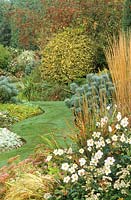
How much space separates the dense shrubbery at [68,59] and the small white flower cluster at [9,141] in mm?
6431

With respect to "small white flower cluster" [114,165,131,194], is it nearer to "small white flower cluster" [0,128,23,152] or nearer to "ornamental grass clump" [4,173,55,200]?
"ornamental grass clump" [4,173,55,200]

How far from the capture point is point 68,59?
1686 cm

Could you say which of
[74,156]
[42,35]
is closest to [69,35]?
[42,35]

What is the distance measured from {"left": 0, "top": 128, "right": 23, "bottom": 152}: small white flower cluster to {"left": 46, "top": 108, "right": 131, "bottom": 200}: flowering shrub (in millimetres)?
4077

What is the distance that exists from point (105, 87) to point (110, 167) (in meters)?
5.24

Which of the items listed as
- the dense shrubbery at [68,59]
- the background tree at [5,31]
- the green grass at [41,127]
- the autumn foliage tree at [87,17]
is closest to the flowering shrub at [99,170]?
the green grass at [41,127]

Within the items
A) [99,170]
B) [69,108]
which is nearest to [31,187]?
[99,170]

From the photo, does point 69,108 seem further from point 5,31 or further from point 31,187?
point 5,31

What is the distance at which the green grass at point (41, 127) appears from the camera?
9633 mm

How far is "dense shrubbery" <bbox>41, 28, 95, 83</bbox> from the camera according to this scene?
1686 centimetres

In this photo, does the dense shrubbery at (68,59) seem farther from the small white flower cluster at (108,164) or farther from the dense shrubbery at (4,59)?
the small white flower cluster at (108,164)

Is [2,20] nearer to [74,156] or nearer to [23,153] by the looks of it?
[23,153]

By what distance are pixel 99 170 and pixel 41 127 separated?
6074 mm

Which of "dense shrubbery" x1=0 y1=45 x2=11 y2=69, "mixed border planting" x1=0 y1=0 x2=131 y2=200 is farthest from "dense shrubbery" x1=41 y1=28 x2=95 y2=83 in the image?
"dense shrubbery" x1=0 y1=45 x2=11 y2=69
